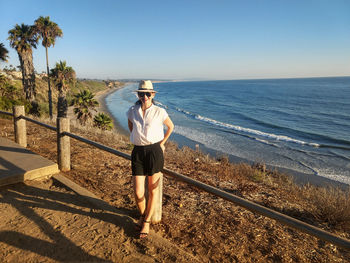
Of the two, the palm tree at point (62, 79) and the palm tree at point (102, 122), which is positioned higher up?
the palm tree at point (62, 79)

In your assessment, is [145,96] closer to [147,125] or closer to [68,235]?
[147,125]

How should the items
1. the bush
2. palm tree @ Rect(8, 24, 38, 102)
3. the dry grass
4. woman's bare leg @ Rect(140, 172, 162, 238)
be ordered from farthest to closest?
1. palm tree @ Rect(8, 24, 38, 102)
2. the bush
3. the dry grass
4. woman's bare leg @ Rect(140, 172, 162, 238)

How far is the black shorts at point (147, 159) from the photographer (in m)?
2.62

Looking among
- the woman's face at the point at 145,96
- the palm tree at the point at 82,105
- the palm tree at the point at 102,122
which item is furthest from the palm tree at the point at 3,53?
the woman's face at the point at 145,96

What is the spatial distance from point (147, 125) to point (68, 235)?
159 centimetres

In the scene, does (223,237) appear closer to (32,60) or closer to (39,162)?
(39,162)

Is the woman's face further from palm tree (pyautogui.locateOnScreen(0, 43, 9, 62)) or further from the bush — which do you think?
palm tree (pyautogui.locateOnScreen(0, 43, 9, 62))

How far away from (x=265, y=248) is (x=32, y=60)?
32862mm

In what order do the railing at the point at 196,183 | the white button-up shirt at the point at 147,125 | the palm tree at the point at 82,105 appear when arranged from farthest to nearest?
the palm tree at the point at 82,105, the white button-up shirt at the point at 147,125, the railing at the point at 196,183

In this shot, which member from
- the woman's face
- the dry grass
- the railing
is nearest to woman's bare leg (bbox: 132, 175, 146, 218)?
the railing

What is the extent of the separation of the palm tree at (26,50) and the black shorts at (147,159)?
29.1m

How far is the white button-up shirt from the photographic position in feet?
8.50

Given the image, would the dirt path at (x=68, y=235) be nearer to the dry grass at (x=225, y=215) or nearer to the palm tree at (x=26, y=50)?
the dry grass at (x=225, y=215)

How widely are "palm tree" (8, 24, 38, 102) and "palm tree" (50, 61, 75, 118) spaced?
8.17 feet
